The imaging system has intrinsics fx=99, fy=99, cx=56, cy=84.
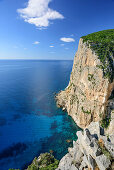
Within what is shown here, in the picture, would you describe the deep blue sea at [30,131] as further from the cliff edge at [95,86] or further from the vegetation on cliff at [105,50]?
the vegetation on cliff at [105,50]

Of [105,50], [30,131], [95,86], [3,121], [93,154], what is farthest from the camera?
[3,121]

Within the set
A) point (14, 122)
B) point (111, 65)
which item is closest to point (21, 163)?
point (14, 122)

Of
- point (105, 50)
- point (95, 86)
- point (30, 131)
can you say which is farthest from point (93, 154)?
point (105, 50)

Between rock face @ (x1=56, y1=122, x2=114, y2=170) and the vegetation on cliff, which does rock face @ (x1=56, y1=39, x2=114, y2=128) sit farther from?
rock face @ (x1=56, y1=122, x2=114, y2=170)

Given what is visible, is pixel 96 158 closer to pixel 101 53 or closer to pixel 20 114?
pixel 101 53

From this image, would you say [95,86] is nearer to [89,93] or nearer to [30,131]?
[89,93]

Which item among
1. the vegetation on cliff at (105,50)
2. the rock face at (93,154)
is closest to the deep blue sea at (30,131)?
the rock face at (93,154)

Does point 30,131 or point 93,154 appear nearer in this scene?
point 93,154
